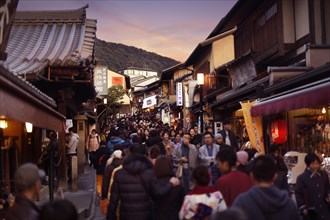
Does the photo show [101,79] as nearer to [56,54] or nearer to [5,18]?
[56,54]

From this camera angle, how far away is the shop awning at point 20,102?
5.00 metres

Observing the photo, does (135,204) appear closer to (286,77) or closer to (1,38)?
(1,38)

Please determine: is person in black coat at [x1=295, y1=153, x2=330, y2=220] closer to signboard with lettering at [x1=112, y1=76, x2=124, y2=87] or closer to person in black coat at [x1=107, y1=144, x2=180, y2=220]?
person in black coat at [x1=107, y1=144, x2=180, y2=220]

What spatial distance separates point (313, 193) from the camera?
703cm

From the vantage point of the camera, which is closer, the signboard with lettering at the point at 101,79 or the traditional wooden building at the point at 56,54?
the traditional wooden building at the point at 56,54

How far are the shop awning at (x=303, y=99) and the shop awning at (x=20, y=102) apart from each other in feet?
15.2

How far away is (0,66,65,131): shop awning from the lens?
16.4 feet

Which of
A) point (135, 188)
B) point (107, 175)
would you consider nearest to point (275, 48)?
point (107, 175)

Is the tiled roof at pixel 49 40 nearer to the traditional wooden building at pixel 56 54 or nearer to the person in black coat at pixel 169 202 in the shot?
the traditional wooden building at pixel 56 54

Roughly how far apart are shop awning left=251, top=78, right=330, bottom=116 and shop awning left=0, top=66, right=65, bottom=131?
15.2ft

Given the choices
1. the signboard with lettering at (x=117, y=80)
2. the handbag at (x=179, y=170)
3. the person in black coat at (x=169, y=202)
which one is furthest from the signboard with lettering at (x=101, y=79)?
the signboard with lettering at (x=117, y=80)

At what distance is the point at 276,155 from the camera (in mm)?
8898

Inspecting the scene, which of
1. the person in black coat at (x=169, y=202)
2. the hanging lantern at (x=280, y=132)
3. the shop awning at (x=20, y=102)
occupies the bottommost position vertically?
the person in black coat at (x=169, y=202)

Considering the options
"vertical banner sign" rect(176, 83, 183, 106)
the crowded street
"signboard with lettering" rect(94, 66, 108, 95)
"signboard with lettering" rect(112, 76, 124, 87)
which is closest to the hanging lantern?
the crowded street
